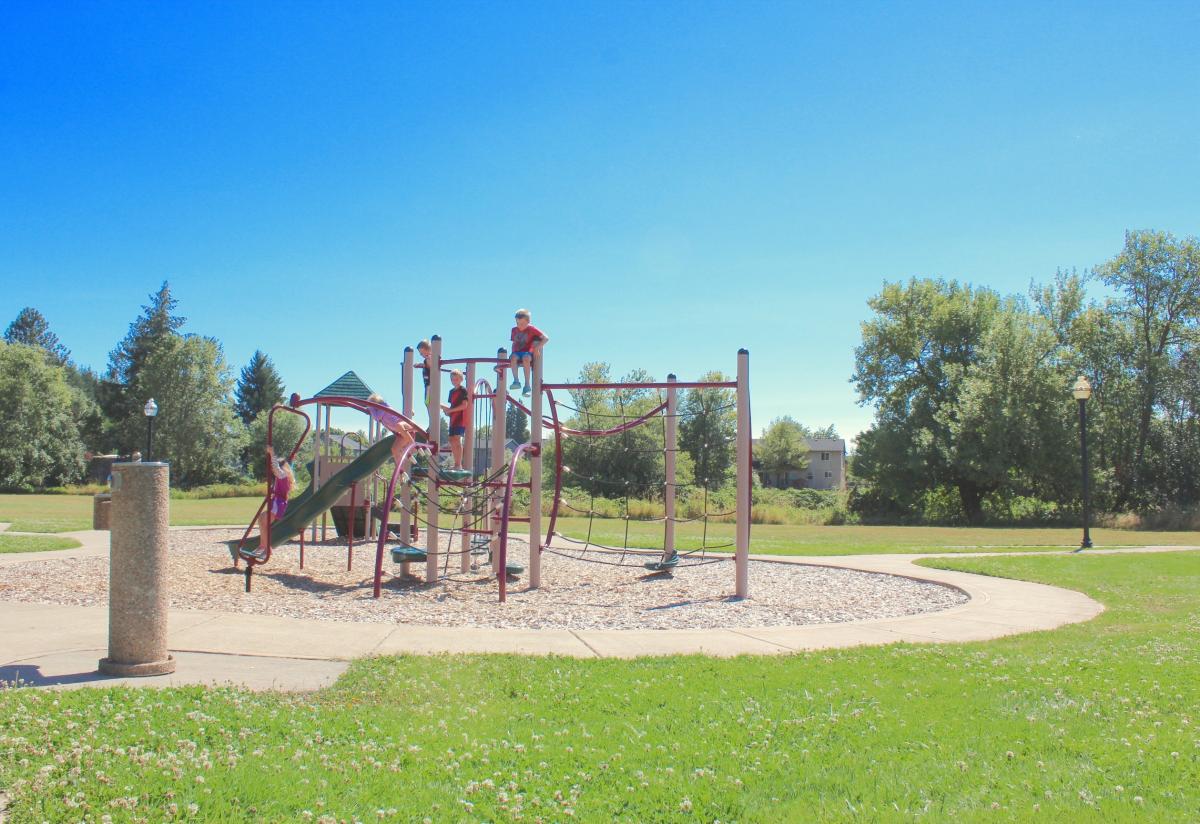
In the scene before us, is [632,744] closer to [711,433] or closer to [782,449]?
[711,433]

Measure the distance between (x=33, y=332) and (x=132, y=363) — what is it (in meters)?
34.4

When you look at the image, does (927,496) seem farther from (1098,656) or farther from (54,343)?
(54,343)

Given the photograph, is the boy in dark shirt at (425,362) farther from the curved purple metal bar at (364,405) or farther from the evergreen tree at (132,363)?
the evergreen tree at (132,363)

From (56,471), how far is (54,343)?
132 feet

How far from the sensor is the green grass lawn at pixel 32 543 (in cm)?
1473

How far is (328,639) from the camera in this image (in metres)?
7.07

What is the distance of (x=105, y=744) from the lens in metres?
3.98

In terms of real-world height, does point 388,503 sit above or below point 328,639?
above

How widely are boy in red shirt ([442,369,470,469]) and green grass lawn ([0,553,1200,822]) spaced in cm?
575

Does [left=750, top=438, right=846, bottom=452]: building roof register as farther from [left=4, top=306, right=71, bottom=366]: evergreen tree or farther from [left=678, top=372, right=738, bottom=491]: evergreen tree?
[left=4, top=306, right=71, bottom=366]: evergreen tree

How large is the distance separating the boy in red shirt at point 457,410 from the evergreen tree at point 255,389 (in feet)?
Answer: 229

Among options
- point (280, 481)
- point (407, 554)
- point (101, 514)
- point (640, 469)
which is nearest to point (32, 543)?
point (101, 514)

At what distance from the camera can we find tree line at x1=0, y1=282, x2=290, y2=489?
55.7m

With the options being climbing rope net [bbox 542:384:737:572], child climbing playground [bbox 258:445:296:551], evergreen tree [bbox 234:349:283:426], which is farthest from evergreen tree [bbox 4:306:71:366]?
child climbing playground [bbox 258:445:296:551]
